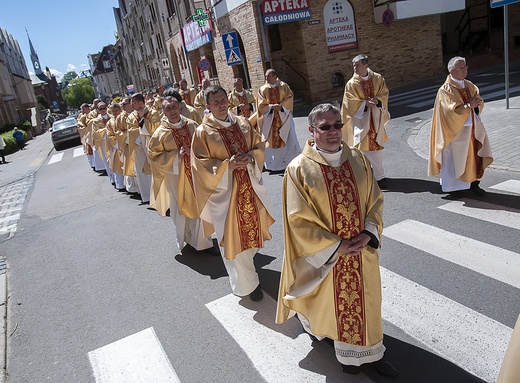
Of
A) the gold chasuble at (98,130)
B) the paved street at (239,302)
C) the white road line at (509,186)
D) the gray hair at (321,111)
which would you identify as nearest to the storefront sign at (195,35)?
the gold chasuble at (98,130)

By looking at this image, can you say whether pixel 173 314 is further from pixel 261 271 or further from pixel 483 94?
pixel 483 94

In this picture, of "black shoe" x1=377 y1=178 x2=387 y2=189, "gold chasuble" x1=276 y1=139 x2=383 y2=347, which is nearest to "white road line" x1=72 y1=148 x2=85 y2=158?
"black shoe" x1=377 y1=178 x2=387 y2=189

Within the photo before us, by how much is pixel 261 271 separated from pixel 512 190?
379cm

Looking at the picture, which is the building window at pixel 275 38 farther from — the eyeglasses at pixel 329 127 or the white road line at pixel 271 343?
the eyeglasses at pixel 329 127

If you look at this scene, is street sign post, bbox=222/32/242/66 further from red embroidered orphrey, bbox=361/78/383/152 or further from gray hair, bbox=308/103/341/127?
gray hair, bbox=308/103/341/127

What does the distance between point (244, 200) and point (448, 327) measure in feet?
7.15

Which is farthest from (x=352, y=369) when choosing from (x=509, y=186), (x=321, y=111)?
(x=509, y=186)

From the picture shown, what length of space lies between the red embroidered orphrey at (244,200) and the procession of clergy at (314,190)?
11mm

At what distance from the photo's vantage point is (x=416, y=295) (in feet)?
13.3

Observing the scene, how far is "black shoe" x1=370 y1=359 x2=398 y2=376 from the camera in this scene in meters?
3.08

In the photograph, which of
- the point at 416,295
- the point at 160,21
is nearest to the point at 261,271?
the point at 416,295

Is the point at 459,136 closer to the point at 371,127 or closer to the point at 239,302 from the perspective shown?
the point at 371,127

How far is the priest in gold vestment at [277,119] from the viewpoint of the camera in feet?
29.5

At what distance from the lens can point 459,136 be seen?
6129 mm
